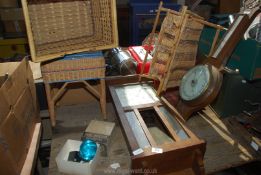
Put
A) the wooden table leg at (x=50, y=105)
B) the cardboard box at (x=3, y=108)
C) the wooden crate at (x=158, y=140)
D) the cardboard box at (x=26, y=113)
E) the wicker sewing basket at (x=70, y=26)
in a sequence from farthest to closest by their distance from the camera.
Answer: the wooden table leg at (x=50, y=105) < the wicker sewing basket at (x=70, y=26) < the cardboard box at (x=26, y=113) < the wooden crate at (x=158, y=140) < the cardboard box at (x=3, y=108)

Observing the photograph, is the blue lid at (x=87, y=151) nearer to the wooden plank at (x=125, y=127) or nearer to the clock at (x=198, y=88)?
the wooden plank at (x=125, y=127)

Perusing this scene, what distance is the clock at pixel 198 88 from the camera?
5.27 ft

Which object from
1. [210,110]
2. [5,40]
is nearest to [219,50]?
[210,110]

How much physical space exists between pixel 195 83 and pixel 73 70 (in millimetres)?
891

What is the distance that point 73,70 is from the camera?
166 cm

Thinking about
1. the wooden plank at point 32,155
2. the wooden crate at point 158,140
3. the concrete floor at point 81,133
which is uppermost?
the wooden crate at point 158,140

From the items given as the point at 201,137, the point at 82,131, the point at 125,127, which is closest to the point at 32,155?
the point at 82,131

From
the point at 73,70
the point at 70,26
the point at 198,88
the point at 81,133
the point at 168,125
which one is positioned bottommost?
the point at 81,133

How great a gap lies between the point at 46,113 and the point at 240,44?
5.46 ft

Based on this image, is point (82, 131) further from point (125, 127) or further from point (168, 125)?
point (168, 125)

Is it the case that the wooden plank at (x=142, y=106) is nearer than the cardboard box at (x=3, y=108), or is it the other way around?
the cardboard box at (x=3, y=108)

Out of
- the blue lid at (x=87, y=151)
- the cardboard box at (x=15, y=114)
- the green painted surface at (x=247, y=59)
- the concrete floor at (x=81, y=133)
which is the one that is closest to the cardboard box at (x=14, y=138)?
the cardboard box at (x=15, y=114)

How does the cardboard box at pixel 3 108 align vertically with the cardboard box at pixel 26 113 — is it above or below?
above

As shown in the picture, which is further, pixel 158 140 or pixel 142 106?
pixel 142 106
